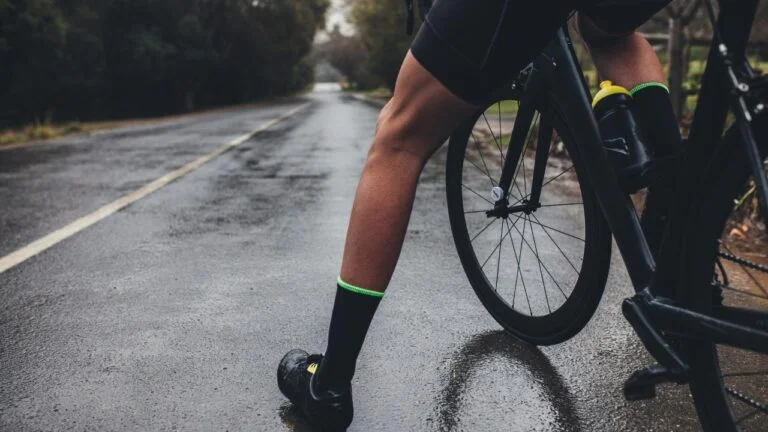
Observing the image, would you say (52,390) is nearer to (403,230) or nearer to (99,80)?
(403,230)

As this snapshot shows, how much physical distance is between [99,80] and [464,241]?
3331 centimetres

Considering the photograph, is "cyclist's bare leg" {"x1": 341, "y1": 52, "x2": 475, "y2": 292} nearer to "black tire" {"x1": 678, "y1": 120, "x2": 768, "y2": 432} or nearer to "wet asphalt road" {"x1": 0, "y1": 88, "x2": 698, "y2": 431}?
"wet asphalt road" {"x1": 0, "y1": 88, "x2": 698, "y2": 431}

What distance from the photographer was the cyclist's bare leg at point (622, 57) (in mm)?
1990

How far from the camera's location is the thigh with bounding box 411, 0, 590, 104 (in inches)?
59.5

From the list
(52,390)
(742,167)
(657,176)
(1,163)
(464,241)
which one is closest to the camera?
(742,167)

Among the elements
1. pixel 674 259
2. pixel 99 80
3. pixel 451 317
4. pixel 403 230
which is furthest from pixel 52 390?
pixel 99 80

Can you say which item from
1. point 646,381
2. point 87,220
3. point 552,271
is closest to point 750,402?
point 646,381

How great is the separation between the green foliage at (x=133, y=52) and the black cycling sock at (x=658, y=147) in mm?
20561

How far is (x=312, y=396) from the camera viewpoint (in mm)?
1833

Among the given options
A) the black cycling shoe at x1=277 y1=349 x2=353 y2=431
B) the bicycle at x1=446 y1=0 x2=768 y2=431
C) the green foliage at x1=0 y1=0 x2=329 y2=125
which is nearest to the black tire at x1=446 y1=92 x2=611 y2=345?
the bicycle at x1=446 y1=0 x2=768 y2=431

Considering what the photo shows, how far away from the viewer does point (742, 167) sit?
4.34 feet

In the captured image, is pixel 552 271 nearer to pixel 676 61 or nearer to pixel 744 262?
pixel 744 262

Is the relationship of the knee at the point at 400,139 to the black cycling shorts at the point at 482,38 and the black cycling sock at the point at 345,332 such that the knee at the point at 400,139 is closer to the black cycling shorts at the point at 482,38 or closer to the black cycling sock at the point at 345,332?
the black cycling shorts at the point at 482,38

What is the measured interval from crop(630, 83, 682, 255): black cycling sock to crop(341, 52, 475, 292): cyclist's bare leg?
1.67 ft
